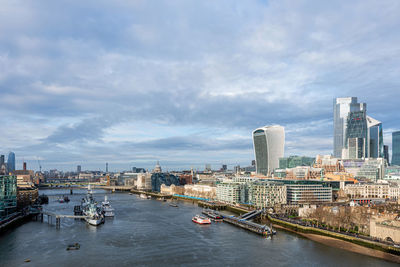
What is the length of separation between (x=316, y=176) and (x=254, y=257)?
120912 mm

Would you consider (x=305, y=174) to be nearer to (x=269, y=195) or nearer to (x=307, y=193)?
(x=307, y=193)

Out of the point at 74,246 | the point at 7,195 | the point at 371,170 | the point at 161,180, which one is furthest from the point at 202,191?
the point at 371,170

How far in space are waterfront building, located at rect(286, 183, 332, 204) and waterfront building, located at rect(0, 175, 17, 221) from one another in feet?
199

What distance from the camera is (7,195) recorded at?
228ft

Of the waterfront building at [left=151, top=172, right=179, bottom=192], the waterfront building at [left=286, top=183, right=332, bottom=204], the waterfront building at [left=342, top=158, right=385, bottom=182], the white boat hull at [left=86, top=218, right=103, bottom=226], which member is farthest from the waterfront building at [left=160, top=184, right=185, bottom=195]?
the waterfront building at [left=342, top=158, right=385, bottom=182]

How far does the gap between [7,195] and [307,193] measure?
219 ft

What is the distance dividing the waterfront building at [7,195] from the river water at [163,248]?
5902 millimetres

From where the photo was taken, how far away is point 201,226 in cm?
6581

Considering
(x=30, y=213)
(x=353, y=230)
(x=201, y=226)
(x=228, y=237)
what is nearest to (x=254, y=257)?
(x=228, y=237)

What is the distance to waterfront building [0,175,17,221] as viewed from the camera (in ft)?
220

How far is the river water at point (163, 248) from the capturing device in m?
41.3

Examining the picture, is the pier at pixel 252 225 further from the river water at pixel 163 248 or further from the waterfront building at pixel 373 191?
the waterfront building at pixel 373 191

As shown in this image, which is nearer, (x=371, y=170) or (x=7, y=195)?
(x=7, y=195)

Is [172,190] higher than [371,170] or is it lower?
lower
